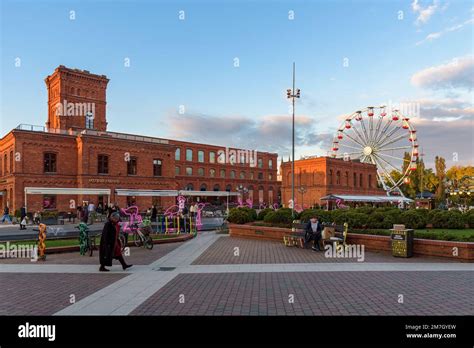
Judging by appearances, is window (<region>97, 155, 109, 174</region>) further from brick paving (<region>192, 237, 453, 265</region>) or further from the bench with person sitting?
the bench with person sitting

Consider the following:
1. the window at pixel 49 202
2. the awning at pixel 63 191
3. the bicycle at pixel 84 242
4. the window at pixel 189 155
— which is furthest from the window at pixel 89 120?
the bicycle at pixel 84 242

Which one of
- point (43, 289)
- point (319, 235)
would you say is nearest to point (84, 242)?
point (43, 289)

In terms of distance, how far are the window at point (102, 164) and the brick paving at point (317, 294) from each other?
32.4m

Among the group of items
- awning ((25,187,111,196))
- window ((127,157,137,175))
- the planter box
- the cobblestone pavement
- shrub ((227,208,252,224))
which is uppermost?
window ((127,157,137,175))

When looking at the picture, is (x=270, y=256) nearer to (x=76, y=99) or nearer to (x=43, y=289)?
(x=43, y=289)

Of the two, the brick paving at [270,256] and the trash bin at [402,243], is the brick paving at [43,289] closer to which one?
the brick paving at [270,256]

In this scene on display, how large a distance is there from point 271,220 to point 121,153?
26.2 m

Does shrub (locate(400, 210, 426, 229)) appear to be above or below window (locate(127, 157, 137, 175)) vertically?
below

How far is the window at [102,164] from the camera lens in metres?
38.9

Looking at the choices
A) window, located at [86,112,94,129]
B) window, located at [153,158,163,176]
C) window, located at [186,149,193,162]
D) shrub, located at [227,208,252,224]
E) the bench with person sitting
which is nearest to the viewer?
the bench with person sitting

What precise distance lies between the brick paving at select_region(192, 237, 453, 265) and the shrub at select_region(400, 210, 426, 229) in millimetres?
4564

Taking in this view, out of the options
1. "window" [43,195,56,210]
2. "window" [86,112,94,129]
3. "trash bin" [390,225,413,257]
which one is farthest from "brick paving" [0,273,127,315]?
"window" [86,112,94,129]

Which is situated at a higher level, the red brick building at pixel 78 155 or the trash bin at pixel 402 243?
the red brick building at pixel 78 155

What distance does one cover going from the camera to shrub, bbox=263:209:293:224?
63.1ft
